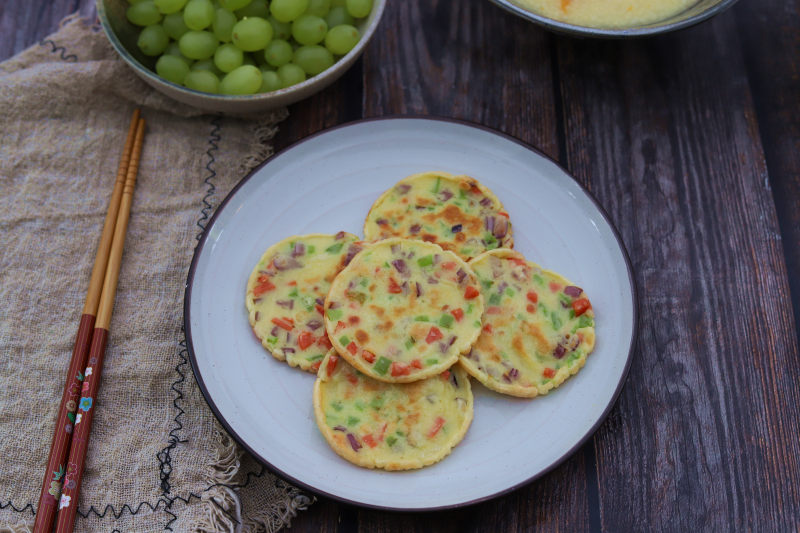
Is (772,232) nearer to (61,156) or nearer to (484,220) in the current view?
(484,220)

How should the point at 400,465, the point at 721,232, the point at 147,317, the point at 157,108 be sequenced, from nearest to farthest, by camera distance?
the point at 400,465
the point at 147,317
the point at 721,232
the point at 157,108

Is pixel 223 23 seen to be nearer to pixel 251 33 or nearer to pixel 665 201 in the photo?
pixel 251 33

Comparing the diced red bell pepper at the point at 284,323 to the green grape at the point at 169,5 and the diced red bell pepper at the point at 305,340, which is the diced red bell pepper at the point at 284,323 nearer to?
the diced red bell pepper at the point at 305,340

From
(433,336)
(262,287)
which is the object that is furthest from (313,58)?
(433,336)

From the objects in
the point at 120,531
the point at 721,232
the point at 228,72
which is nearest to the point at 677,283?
the point at 721,232

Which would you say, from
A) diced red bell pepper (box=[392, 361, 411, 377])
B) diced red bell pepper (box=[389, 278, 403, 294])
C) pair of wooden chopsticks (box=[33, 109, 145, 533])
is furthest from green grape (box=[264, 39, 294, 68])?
diced red bell pepper (box=[392, 361, 411, 377])

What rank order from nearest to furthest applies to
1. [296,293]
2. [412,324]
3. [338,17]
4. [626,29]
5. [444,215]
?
[412,324] < [296,293] < [444,215] < [626,29] < [338,17]
